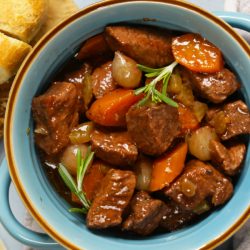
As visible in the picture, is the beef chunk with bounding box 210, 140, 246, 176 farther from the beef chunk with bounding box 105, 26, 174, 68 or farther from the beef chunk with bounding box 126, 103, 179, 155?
the beef chunk with bounding box 105, 26, 174, 68

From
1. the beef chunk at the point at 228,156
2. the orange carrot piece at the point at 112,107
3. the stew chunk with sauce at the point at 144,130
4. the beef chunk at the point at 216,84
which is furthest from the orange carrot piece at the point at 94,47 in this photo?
the beef chunk at the point at 228,156

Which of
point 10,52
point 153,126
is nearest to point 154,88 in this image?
point 153,126

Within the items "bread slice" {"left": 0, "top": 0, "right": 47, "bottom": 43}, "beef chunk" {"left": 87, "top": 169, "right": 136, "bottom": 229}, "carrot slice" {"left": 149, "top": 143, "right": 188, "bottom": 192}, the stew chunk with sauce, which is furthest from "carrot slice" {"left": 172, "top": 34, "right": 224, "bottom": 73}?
"bread slice" {"left": 0, "top": 0, "right": 47, "bottom": 43}

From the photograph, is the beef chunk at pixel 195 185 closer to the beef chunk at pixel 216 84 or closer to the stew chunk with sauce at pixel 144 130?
the stew chunk with sauce at pixel 144 130

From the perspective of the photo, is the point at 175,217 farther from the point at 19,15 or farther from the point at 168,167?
the point at 19,15

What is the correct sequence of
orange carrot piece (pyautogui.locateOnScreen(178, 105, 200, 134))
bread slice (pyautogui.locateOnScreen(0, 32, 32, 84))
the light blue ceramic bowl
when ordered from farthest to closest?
bread slice (pyautogui.locateOnScreen(0, 32, 32, 84)), orange carrot piece (pyautogui.locateOnScreen(178, 105, 200, 134)), the light blue ceramic bowl

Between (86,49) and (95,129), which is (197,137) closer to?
(95,129)
